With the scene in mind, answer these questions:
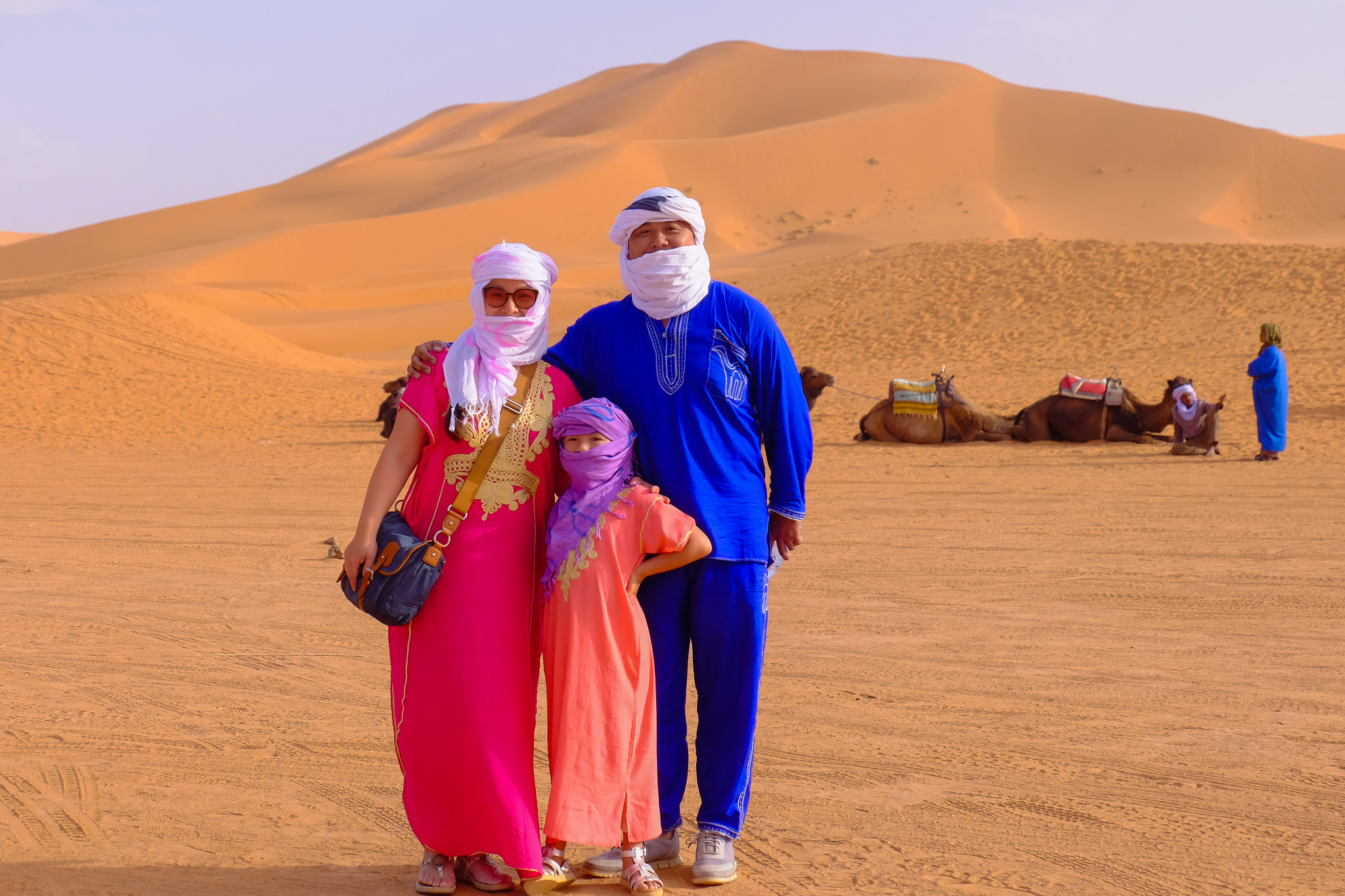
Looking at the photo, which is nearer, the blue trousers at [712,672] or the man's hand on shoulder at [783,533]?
the blue trousers at [712,672]

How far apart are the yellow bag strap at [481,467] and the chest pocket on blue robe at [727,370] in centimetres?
55

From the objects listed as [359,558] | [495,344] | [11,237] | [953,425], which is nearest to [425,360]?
[495,344]

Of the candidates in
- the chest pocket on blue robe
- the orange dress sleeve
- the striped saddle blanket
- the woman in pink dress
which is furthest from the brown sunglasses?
the striped saddle blanket

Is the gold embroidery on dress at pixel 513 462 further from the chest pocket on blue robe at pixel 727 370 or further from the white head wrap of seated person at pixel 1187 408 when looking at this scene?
the white head wrap of seated person at pixel 1187 408

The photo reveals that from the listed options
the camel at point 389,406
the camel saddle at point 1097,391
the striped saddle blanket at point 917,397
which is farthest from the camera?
the camel at point 389,406

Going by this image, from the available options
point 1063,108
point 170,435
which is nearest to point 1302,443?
point 170,435

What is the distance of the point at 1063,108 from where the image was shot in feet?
248

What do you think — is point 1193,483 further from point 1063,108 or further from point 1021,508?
point 1063,108

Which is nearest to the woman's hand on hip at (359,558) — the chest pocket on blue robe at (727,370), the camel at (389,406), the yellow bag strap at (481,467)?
the yellow bag strap at (481,467)

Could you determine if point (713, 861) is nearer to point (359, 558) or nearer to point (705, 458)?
point (705, 458)

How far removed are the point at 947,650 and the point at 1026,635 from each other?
21.3 inches

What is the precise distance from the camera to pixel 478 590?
11.7 ft

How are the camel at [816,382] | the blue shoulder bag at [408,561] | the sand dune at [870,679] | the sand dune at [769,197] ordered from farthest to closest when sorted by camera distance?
the sand dune at [769,197]
the camel at [816,382]
the sand dune at [870,679]
the blue shoulder bag at [408,561]

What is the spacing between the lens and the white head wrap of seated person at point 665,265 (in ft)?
11.7
